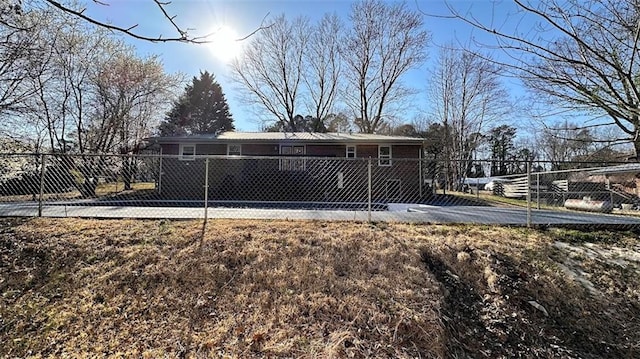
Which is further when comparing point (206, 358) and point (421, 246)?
point (421, 246)

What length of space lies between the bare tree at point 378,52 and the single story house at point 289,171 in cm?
963

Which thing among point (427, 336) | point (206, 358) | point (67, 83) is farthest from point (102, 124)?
point (427, 336)

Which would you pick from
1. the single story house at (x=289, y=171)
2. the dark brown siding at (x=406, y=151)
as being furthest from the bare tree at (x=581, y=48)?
the dark brown siding at (x=406, y=151)

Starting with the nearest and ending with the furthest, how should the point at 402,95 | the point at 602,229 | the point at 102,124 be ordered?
1. the point at 602,229
2. the point at 102,124
3. the point at 402,95

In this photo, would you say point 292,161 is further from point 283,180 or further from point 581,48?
point 581,48

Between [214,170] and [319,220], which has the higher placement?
[214,170]

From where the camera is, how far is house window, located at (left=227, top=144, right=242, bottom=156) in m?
14.3

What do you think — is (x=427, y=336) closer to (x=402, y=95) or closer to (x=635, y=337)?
(x=635, y=337)

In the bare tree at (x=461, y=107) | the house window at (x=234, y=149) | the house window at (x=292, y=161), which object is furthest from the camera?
the bare tree at (x=461, y=107)

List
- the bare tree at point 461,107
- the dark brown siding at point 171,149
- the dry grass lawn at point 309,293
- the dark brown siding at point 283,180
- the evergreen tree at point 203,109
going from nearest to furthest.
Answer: the dry grass lawn at point 309,293 → the dark brown siding at point 283,180 → the dark brown siding at point 171,149 → the bare tree at point 461,107 → the evergreen tree at point 203,109

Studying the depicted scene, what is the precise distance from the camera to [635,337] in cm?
309

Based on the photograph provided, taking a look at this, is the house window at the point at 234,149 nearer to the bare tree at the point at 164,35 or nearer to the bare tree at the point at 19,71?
the bare tree at the point at 19,71

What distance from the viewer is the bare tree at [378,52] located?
2030 cm

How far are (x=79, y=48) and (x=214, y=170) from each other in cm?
820
